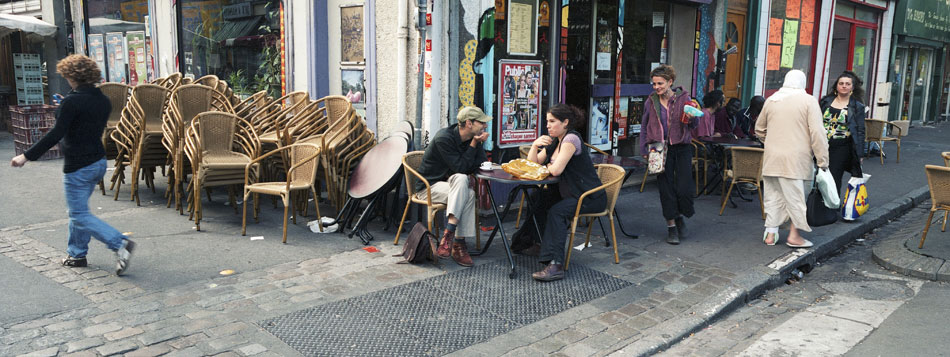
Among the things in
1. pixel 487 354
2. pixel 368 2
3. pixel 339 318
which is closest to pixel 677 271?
pixel 487 354

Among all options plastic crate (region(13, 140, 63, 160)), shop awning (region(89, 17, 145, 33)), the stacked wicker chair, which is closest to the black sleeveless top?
the stacked wicker chair

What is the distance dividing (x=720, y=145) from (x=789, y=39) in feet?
18.0

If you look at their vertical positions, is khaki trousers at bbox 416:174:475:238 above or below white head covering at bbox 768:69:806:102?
below

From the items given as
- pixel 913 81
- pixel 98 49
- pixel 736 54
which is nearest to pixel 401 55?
pixel 736 54

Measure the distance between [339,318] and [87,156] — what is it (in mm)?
2181

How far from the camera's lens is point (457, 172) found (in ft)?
17.9

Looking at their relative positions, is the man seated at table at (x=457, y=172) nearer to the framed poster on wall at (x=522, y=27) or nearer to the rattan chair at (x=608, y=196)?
the rattan chair at (x=608, y=196)

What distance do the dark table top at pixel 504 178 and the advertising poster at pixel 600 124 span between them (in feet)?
11.7

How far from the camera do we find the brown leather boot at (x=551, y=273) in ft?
16.6

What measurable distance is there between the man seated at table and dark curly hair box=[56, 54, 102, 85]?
2.48 m

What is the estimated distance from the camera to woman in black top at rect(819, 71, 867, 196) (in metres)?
7.00

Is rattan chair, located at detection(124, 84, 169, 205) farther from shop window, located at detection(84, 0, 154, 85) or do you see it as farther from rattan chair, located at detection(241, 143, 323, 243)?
shop window, located at detection(84, 0, 154, 85)

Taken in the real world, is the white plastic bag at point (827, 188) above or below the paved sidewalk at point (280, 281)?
above

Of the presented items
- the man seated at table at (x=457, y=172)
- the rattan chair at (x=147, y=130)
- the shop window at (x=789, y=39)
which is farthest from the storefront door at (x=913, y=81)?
the rattan chair at (x=147, y=130)
